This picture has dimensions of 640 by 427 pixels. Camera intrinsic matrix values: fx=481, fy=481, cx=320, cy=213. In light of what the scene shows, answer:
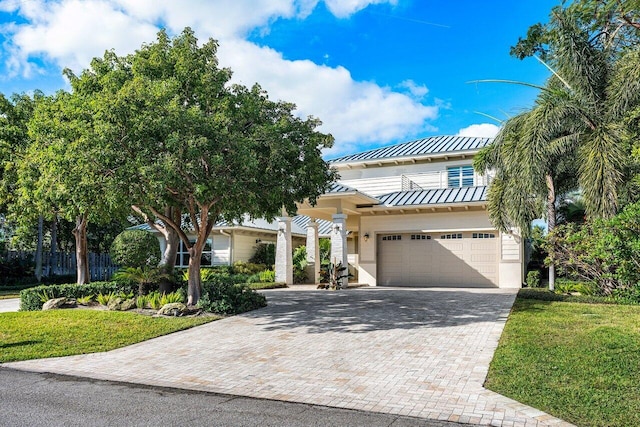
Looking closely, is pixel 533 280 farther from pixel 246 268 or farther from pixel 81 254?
pixel 81 254

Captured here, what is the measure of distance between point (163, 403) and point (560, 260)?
44.2ft

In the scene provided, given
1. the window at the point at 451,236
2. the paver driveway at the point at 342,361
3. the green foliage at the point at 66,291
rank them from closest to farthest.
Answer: the paver driveway at the point at 342,361, the green foliage at the point at 66,291, the window at the point at 451,236

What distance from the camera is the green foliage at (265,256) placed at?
27188 millimetres

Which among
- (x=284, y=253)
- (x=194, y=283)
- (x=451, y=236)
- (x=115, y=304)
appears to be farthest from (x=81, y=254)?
(x=451, y=236)

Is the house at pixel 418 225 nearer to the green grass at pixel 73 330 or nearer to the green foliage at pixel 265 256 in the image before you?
the green foliage at pixel 265 256

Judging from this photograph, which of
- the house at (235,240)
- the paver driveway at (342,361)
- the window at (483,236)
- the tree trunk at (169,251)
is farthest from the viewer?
the house at (235,240)

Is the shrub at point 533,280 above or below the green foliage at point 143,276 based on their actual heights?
below

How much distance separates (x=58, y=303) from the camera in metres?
12.9

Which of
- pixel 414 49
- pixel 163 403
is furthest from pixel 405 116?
pixel 163 403

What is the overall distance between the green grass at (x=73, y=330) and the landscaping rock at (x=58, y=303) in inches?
22.8

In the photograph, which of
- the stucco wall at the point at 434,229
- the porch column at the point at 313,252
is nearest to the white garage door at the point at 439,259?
the stucco wall at the point at 434,229

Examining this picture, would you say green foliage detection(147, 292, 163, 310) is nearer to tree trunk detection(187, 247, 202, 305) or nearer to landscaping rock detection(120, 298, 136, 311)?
landscaping rock detection(120, 298, 136, 311)

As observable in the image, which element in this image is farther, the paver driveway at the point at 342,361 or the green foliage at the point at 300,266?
the green foliage at the point at 300,266

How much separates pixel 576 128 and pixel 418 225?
27.4ft
